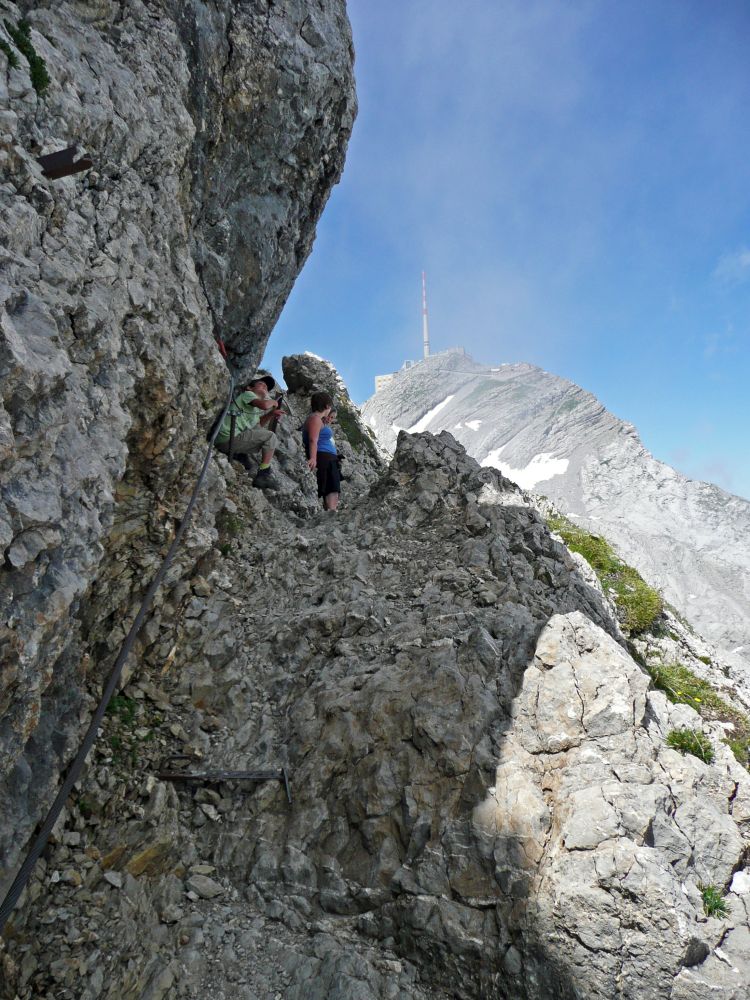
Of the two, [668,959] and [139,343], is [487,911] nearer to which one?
[668,959]

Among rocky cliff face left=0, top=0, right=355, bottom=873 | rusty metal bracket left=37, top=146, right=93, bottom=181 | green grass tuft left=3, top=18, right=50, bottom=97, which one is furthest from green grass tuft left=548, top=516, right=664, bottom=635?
green grass tuft left=3, top=18, right=50, bottom=97

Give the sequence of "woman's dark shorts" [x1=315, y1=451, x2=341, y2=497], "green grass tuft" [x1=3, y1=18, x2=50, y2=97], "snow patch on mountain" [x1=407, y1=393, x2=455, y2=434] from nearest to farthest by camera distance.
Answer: "green grass tuft" [x1=3, y1=18, x2=50, y2=97], "woman's dark shorts" [x1=315, y1=451, x2=341, y2=497], "snow patch on mountain" [x1=407, y1=393, x2=455, y2=434]

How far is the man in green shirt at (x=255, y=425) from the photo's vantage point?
1145 cm

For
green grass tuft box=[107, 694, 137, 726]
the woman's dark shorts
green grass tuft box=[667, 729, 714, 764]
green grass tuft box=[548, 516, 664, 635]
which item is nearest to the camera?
green grass tuft box=[107, 694, 137, 726]

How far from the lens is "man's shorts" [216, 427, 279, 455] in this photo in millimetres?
11773

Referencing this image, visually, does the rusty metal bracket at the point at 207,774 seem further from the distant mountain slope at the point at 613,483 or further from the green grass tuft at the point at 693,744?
the distant mountain slope at the point at 613,483

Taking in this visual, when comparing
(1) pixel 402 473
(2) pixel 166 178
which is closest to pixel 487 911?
(1) pixel 402 473

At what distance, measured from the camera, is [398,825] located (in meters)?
5.86

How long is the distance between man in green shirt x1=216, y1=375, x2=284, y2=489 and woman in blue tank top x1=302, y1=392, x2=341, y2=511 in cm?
91

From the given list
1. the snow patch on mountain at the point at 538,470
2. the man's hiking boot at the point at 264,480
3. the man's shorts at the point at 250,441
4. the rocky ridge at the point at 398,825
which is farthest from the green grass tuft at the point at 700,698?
the snow patch on mountain at the point at 538,470

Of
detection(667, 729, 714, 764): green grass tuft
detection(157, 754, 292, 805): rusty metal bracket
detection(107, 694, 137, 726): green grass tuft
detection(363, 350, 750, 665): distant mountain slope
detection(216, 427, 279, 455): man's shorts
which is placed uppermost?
detection(363, 350, 750, 665): distant mountain slope

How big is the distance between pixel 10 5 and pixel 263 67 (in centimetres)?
724

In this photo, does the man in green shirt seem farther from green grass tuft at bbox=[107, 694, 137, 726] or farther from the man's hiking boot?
green grass tuft at bbox=[107, 694, 137, 726]

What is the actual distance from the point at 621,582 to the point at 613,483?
3045 centimetres
